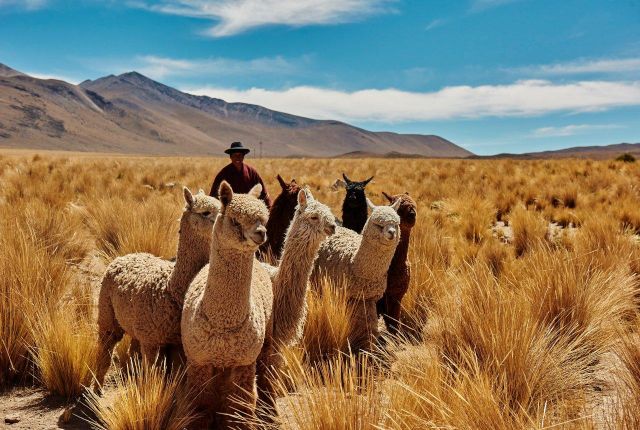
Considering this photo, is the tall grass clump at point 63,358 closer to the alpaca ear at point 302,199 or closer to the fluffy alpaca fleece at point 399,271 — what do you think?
the alpaca ear at point 302,199

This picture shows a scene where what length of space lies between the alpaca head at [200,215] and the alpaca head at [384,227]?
124 centimetres

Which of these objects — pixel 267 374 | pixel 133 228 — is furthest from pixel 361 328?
pixel 133 228

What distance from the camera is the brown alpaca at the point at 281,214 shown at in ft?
15.3

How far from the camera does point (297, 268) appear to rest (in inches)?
124

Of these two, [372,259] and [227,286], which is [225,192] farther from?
[372,259]

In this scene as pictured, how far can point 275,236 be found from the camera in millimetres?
4805

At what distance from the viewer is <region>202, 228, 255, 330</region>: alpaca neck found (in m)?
2.36

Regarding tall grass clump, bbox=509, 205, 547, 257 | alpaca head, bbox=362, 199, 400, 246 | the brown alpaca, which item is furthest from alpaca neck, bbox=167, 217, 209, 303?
tall grass clump, bbox=509, 205, 547, 257

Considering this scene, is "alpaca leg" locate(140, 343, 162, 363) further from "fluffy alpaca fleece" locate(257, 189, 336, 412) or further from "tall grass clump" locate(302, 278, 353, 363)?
"tall grass clump" locate(302, 278, 353, 363)

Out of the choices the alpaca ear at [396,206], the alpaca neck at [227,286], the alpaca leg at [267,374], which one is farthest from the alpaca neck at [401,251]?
the alpaca neck at [227,286]

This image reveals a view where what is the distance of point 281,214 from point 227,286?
2358mm

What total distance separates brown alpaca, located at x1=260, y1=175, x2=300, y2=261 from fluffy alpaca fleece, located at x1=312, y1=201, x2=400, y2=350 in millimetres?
857

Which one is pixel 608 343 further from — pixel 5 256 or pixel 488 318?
pixel 5 256

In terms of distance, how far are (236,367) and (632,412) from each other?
1854 mm
